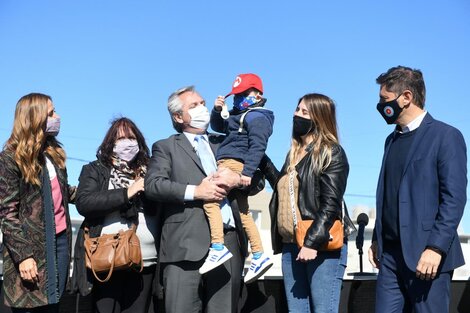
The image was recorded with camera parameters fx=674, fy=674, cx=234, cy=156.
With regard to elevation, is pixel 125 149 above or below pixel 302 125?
below

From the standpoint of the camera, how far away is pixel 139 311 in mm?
4520

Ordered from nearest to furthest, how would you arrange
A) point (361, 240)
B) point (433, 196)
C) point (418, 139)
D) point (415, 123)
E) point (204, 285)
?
point (433, 196), point (418, 139), point (415, 123), point (204, 285), point (361, 240)

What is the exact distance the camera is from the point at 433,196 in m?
3.99

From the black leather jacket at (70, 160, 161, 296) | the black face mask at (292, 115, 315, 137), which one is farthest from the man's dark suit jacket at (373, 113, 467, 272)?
the black leather jacket at (70, 160, 161, 296)

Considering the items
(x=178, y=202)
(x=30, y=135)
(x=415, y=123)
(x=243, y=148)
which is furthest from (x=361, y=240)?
(x=30, y=135)

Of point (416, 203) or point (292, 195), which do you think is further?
point (292, 195)

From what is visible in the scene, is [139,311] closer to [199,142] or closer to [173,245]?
[173,245]

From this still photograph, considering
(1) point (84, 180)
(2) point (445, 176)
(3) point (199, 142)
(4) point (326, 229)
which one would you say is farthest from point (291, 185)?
(1) point (84, 180)

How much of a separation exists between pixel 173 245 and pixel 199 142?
0.78 meters

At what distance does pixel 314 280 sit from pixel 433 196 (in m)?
0.95

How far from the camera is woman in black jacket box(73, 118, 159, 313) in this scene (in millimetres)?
4504

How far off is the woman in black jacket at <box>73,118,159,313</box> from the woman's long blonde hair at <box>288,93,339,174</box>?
3.53 feet

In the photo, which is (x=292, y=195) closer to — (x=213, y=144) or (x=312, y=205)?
(x=312, y=205)

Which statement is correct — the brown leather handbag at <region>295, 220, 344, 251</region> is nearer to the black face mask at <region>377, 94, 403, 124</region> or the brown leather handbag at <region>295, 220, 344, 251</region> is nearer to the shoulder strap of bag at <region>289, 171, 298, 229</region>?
the shoulder strap of bag at <region>289, 171, 298, 229</region>
